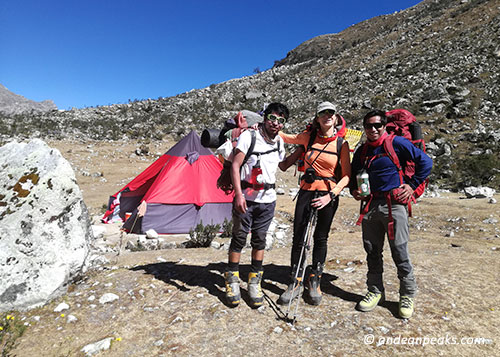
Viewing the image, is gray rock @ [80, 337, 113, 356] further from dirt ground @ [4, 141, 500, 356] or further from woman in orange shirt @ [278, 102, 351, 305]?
woman in orange shirt @ [278, 102, 351, 305]

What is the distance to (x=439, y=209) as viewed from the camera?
8195 millimetres

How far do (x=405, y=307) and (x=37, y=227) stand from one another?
13.5 ft

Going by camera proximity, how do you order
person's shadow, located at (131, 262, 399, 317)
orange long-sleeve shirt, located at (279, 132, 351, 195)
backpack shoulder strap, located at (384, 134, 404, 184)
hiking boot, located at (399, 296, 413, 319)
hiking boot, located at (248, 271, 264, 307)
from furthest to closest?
person's shadow, located at (131, 262, 399, 317) < hiking boot, located at (248, 271, 264, 307) < orange long-sleeve shirt, located at (279, 132, 351, 195) < hiking boot, located at (399, 296, 413, 319) < backpack shoulder strap, located at (384, 134, 404, 184)

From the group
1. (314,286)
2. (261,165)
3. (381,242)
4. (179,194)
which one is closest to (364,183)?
(381,242)

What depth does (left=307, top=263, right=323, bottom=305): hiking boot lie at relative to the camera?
3379mm

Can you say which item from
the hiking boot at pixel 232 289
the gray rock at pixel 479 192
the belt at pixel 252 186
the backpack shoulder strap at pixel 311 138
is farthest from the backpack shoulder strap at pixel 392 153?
the gray rock at pixel 479 192

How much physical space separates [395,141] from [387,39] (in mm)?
34931

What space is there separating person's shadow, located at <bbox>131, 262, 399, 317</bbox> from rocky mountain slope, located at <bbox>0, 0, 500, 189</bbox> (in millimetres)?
9183

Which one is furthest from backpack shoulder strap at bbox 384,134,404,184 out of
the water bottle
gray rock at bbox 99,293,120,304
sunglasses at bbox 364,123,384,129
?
gray rock at bbox 99,293,120,304

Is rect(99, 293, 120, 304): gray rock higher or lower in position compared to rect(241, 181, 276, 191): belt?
lower

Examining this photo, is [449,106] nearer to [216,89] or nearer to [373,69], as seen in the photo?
[373,69]

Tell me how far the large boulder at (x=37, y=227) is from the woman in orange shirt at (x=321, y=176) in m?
2.64

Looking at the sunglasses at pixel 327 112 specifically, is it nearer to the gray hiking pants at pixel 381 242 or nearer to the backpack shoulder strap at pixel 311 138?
the backpack shoulder strap at pixel 311 138

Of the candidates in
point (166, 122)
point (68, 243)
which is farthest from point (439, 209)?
point (166, 122)
